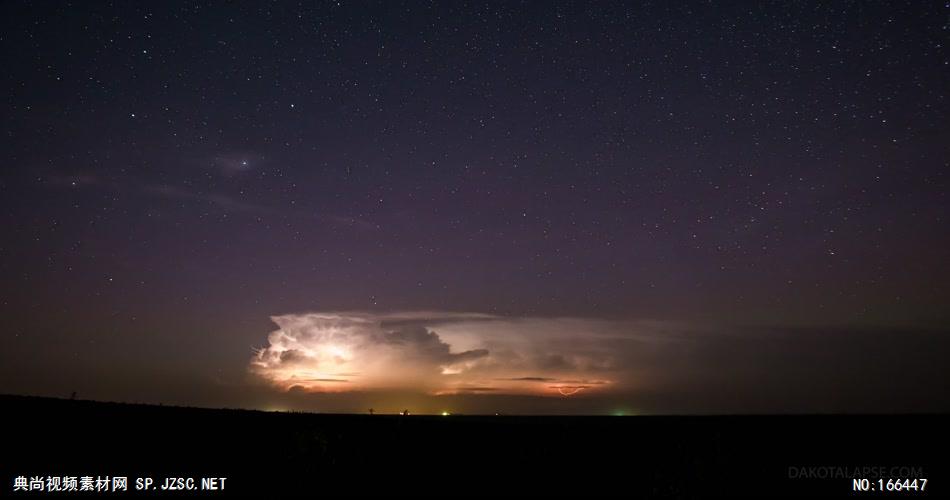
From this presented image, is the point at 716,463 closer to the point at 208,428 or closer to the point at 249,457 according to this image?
the point at 249,457

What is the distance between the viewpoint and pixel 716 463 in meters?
11.8

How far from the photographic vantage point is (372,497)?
1226 cm

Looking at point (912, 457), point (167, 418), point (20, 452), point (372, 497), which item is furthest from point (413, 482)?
point (912, 457)

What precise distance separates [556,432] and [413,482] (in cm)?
633

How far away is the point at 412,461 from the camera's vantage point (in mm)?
14766

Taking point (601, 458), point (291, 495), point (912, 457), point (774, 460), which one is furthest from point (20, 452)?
point (912, 457)

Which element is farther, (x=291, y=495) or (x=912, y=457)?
(x=912, y=457)

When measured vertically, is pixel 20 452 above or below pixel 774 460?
above

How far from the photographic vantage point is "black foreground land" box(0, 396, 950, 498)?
465 inches

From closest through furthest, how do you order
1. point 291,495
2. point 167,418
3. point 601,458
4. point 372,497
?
point 291,495, point 372,497, point 601,458, point 167,418

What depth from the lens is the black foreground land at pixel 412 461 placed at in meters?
11.8

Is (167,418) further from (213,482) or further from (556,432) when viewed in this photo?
(556,432)

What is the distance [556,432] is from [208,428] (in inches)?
402

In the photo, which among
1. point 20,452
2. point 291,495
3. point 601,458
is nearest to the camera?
point 291,495
